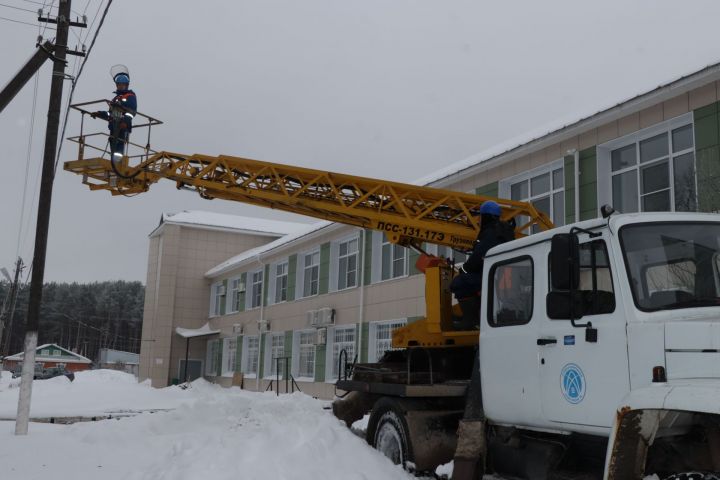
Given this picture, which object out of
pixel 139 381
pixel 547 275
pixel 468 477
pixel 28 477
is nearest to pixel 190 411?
pixel 28 477

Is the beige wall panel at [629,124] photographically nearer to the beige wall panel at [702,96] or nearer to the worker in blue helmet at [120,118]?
the beige wall panel at [702,96]

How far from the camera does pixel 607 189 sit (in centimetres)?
1479

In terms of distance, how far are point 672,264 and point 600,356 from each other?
872mm

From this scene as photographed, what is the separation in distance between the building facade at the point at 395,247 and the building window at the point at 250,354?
71 mm

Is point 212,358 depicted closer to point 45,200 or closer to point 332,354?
point 332,354

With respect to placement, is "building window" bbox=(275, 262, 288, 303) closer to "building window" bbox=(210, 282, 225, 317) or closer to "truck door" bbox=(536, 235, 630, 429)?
"building window" bbox=(210, 282, 225, 317)

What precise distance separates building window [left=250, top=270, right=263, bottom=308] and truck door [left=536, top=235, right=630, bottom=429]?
2971cm

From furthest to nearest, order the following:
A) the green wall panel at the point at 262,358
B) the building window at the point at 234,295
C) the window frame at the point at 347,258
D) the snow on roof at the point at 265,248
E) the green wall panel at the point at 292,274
A: the building window at the point at 234,295 < the green wall panel at the point at 262,358 < the green wall panel at the point at 292,274 < the snow on roof at the point at 265,248 < the window frame at the point at 347,258

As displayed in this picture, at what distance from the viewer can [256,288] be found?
35.7 metres

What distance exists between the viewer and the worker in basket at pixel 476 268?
7.10m

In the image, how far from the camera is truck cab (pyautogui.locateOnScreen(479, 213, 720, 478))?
15.0ft

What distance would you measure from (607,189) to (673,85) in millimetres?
2658

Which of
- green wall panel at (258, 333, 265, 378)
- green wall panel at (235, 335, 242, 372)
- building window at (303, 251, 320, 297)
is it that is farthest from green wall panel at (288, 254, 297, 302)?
green wall panel at (235, 335, 242, 372)

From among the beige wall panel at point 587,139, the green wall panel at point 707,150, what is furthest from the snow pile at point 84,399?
the green wall panel at point 707,150
